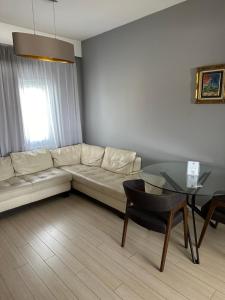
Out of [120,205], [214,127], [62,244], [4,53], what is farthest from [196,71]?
[4,53]

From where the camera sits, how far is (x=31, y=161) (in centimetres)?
340

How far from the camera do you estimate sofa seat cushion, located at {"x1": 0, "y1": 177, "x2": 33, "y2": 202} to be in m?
2.72

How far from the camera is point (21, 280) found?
5.95ft

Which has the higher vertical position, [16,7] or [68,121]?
[16,7]

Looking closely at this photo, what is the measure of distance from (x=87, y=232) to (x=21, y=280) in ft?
2.81

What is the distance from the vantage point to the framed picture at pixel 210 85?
2352 mm

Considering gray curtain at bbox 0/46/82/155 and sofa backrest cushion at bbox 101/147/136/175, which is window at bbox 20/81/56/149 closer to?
gray curtain at bbox 0/46/82/155

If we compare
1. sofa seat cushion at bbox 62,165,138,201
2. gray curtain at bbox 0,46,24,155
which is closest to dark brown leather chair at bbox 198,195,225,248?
sofa seat cushion at bbox 62,165,138,201

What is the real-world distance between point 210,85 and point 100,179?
76.0 inches

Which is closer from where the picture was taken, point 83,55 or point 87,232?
point 87,232

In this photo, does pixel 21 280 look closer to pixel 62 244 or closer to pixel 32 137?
pixel 62 244

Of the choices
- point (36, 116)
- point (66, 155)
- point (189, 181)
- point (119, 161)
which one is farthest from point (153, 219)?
point (36, 116)

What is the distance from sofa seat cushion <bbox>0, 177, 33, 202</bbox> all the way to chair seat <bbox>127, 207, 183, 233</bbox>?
5.34 ft

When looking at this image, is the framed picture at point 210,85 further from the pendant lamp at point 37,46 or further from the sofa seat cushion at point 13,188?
the sofa seat cushion at point 13,188
